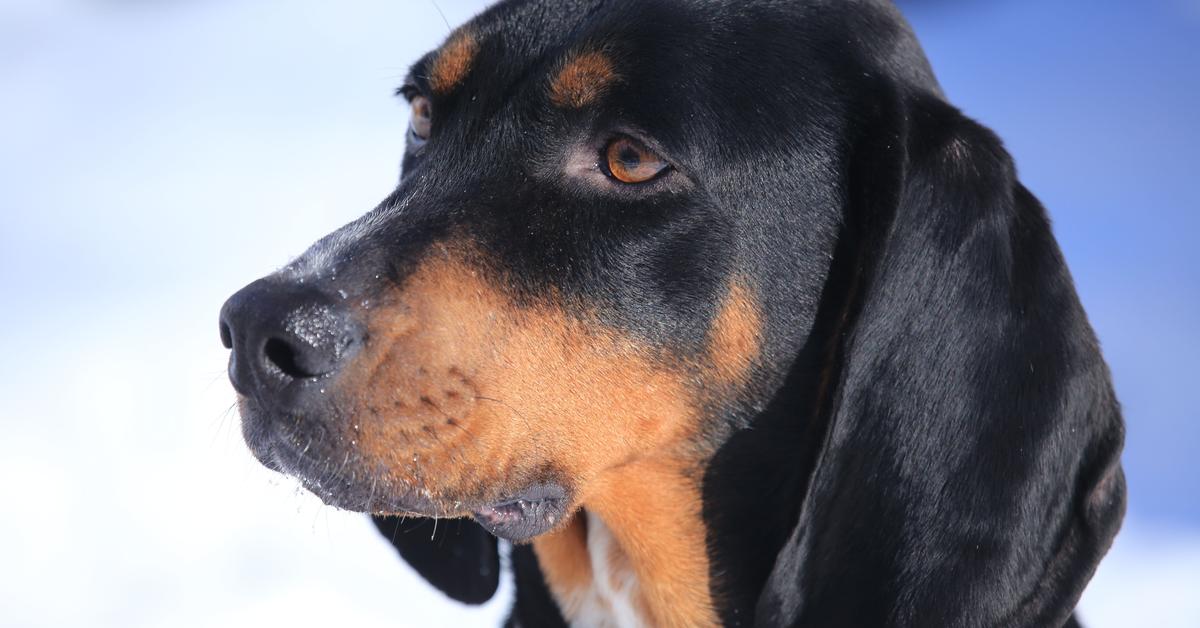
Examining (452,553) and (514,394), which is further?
(452,553)

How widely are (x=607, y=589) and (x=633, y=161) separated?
1.22 meters

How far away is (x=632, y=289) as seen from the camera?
275 cm

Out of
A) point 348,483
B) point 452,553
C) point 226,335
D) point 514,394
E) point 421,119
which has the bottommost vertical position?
point 452,553

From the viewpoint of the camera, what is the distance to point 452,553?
3535 millimetres

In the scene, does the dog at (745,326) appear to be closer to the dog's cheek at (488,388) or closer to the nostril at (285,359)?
the dog's cheek at (488,388)

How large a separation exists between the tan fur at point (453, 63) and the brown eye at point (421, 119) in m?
0.11

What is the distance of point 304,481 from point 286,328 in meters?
0.38

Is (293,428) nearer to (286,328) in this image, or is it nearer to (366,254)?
(286,328)

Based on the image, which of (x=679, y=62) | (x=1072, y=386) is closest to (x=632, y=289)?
(x=679, y=62)

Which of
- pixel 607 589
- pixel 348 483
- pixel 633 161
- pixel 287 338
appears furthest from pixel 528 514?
pixel 633 161

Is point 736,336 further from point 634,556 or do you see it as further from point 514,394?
point 634,556

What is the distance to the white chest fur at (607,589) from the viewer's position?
3.24 metres

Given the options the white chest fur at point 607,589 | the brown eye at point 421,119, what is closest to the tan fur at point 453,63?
the brown eye at point 421,119

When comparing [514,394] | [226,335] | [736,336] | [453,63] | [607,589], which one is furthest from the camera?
[607,589]
